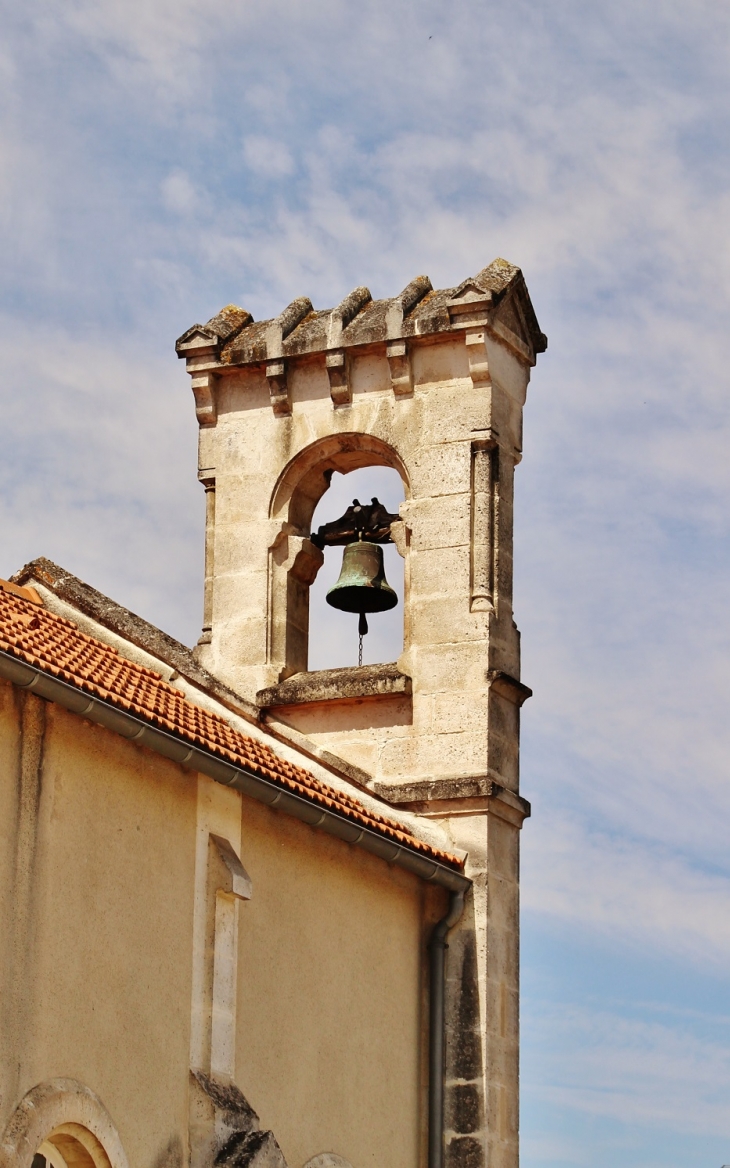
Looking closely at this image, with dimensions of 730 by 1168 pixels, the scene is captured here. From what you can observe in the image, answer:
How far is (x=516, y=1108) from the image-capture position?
1398 centimetres

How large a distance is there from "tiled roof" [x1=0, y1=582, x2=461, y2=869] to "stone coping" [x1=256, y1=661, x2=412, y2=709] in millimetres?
660

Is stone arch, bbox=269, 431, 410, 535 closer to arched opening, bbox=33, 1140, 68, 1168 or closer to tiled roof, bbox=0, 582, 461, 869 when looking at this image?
tiled roof, bbox=0, 582, 461, 869

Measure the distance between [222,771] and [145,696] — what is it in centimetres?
88

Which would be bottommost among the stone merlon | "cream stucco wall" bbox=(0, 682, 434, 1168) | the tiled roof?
"cream stucco wall" bbox=(0, 682, 434, 1168)

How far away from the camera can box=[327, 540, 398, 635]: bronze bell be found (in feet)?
50.6

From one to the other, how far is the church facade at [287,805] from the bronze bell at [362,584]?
295 mm

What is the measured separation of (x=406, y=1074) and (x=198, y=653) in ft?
12.2

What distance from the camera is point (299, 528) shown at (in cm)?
1566

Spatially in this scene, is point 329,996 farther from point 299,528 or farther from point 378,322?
point 378,322

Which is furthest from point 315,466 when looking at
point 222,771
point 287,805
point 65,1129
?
point 65,1129

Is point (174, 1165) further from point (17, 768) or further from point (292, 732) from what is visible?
point (292, 732)

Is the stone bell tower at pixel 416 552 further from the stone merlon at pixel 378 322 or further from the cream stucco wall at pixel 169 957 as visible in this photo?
the cream stucco wall at pixel 169 957

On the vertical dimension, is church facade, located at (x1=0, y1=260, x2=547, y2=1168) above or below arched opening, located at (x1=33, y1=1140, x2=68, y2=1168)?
above

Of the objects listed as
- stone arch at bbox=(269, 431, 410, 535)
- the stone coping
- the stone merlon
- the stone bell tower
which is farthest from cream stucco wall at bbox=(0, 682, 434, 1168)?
the stone merlon
